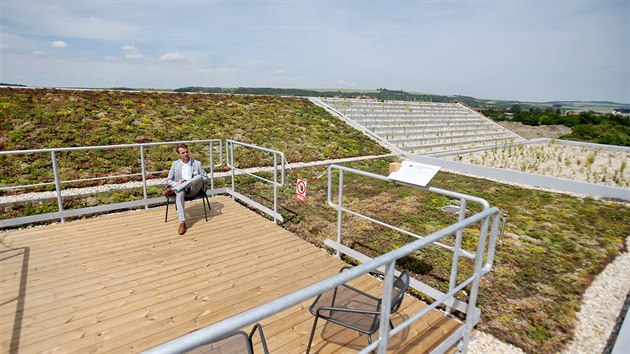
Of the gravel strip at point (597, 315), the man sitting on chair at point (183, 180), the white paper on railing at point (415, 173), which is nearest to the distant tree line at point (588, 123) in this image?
the gravel strip at point (597, 315)

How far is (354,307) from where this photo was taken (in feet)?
7.98

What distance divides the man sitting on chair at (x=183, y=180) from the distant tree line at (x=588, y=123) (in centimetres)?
2173

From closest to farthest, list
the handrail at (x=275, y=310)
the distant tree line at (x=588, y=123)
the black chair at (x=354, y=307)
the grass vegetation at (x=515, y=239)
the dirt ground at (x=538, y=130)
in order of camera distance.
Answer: the handrail at (x=275, y=310)
the black chair at (x=354, y=307)
the grass vegetation at (x=515, y=239)
the distant tree line at (x=588, y=123)
the dirt ground at (x=538, y=130)

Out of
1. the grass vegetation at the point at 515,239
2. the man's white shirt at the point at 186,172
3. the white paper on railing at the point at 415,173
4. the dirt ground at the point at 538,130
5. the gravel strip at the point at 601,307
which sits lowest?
the gravel strip at the point at 601,307

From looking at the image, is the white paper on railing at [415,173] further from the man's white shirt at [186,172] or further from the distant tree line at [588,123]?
the distant tree line at [588,123]

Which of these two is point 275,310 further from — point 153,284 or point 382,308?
point 153,284

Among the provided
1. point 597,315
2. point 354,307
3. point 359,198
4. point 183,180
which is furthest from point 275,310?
point 359,198

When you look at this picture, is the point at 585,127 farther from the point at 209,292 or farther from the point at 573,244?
the point at 209,292

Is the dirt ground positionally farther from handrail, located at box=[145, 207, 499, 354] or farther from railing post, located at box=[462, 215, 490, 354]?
handrail, located at box=[145, 207, 499, 354]

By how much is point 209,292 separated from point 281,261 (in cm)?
103

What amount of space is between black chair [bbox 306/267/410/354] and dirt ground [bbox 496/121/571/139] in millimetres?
23206

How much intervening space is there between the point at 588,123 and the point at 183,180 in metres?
27.8

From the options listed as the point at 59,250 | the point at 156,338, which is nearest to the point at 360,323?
the point at 156,338

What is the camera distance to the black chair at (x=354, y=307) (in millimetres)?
2164
